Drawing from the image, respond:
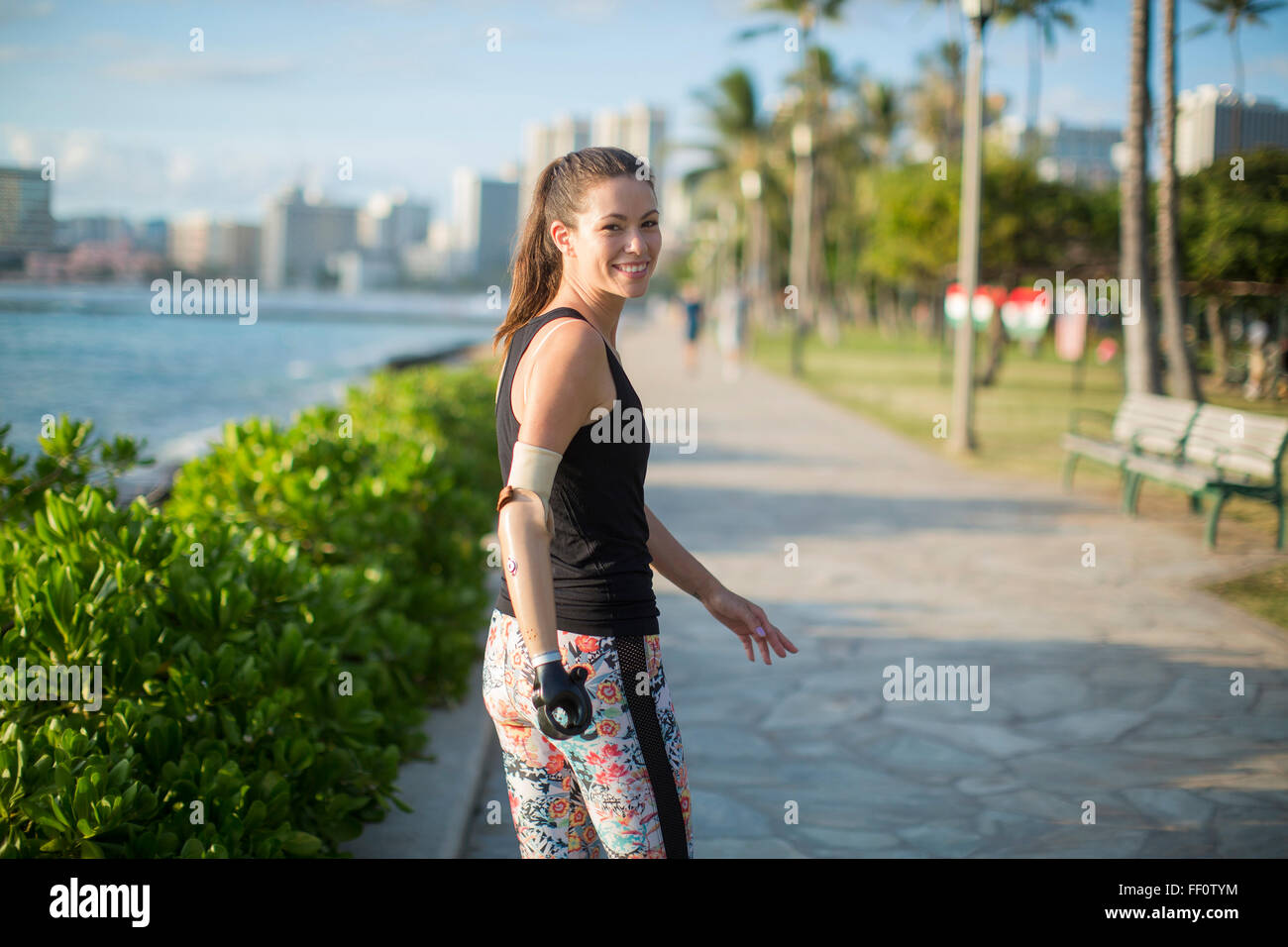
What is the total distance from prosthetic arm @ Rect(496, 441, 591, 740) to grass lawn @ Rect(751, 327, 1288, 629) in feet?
20.8

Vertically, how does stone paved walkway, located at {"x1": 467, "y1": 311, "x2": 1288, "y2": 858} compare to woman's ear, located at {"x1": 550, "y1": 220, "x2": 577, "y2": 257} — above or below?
below

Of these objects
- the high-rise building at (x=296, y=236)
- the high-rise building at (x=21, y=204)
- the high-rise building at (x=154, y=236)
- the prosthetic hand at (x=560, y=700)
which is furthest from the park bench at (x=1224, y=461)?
the high-rise building at (x=296, y=236)

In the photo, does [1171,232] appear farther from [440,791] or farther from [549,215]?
[549,215]

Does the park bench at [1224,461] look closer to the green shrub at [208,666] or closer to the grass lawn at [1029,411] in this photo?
the grass lawn at [1029,411]

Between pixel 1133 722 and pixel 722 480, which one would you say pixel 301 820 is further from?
pixel 722 480

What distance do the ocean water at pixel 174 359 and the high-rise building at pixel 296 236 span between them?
4.56m

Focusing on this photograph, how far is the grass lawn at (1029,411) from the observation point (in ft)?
31.9

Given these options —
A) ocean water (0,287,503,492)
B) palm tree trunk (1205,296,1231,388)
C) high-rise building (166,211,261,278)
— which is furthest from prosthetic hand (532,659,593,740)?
high-rise building (166,211,261,278)

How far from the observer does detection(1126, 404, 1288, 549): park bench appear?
877cm

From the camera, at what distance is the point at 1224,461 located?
9.41 meters

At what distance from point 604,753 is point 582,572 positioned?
336 millimetres

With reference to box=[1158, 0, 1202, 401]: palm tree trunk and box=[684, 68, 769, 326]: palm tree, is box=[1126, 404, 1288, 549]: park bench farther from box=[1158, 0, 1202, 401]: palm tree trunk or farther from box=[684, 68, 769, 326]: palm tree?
box=[684, 68, 769, 326]: palm tree

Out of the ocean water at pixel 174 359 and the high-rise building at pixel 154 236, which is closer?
the ocean water at pixel 174 359

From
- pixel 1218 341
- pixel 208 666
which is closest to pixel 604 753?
pixel 208 666
